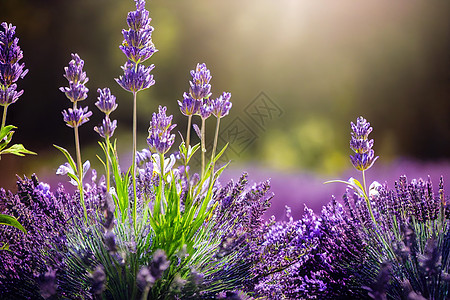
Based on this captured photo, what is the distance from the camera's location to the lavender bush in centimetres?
81

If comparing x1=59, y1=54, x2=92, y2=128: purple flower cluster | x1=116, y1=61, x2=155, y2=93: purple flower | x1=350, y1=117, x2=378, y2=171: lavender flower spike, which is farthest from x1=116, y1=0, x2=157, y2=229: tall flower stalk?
x1=350, y1=117, x2=378, y2=171: lavender flower spike

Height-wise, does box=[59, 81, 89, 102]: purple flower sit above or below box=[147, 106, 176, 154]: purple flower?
above

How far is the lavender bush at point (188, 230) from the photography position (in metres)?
0.81

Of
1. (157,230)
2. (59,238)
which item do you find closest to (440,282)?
(157,230)

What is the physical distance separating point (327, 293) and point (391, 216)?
24 cm

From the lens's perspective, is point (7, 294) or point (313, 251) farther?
point (313, 251)

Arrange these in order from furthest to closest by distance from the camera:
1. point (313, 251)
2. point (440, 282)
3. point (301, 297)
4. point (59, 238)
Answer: point (313, 251), point (301, 297), point (59, 238), point (440, 282)

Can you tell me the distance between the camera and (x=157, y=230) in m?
0.83

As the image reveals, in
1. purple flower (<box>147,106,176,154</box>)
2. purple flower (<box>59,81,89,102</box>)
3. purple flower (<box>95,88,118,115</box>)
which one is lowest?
purple flower (<box>147,106,176,154</box>)


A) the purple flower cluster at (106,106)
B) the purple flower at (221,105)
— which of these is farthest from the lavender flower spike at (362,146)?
the purple flower cluster at (106,106)

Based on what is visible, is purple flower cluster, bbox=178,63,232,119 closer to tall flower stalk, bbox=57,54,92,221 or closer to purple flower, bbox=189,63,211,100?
purple flower, bbox=189,63,211,100

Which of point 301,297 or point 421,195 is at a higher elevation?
point 421,195

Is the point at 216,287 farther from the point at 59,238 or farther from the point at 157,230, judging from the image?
the point at 59,238

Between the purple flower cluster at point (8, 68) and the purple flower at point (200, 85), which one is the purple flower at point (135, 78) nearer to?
the purple flower at point (200, 85)
